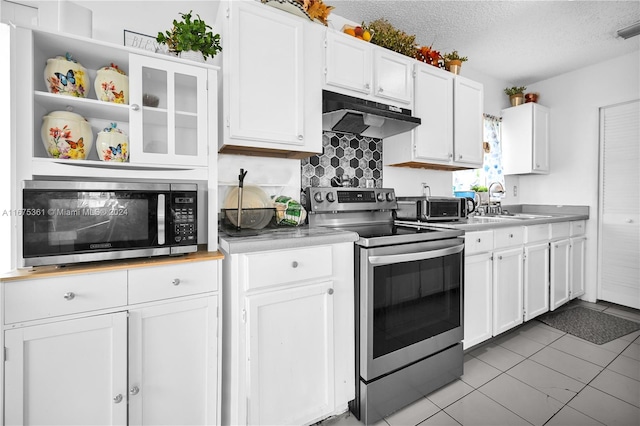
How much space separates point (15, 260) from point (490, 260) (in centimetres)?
264

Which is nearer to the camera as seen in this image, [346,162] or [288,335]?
[288,335]

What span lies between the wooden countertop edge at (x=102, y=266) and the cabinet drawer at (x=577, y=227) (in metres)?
3.50

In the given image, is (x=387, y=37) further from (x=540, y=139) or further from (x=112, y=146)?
(x=540, y=139)

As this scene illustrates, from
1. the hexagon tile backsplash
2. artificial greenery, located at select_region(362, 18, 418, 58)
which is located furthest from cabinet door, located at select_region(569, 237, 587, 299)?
artificial greenery, located at select_region(362, 18, 418, 58)

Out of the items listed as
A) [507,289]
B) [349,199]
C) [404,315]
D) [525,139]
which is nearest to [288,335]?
[404,315]

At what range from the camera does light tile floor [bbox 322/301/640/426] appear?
5.13ft

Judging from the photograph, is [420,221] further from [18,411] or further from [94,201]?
[18,411]

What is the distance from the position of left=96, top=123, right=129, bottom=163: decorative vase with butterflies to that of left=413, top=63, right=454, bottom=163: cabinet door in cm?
196

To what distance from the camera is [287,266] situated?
4.50ft

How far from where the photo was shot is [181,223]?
1270mm

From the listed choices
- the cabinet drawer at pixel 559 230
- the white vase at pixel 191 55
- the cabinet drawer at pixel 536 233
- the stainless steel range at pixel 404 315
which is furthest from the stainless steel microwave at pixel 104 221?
the cabinet drawer at pixel 559 230

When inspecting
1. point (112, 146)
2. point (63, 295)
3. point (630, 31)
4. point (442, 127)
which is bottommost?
point (63, 295)

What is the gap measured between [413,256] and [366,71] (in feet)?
4.31

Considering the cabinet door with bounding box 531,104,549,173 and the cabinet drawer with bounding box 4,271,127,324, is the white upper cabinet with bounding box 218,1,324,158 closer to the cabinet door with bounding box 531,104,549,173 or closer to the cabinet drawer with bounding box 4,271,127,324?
the cabinet drawer with bounding box 4,271,127,324
